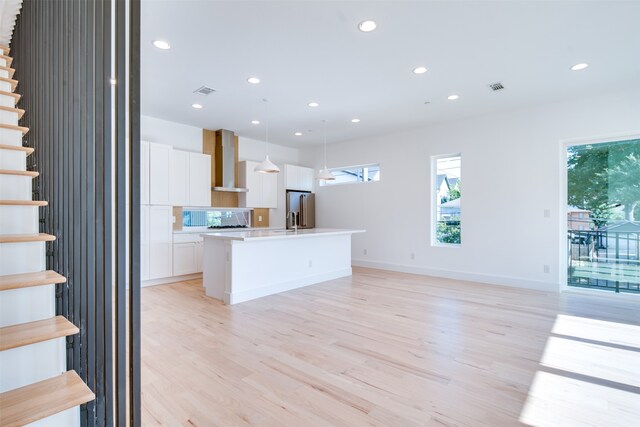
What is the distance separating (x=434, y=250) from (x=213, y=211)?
4.45m

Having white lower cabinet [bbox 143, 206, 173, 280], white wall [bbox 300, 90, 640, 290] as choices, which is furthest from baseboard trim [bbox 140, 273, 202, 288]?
white wall [bbox 300, 90, 640, 290]

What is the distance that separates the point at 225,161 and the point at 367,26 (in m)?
4.32

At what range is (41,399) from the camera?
3.72 ft

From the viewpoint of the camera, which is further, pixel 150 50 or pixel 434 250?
pixel 434 250

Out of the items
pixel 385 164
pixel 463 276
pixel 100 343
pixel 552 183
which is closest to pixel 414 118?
pixel 385 164

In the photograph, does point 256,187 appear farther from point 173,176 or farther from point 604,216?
point 604,216

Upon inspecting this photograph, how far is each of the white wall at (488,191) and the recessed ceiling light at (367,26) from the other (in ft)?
11.6

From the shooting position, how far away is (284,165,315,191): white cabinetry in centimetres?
741

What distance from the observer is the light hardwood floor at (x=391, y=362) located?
190cm

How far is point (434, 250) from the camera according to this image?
6.07 meters

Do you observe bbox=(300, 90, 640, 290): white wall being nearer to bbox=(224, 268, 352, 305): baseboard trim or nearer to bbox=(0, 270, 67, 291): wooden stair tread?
bbox=(224, 268, 352, 305): baseboard trim

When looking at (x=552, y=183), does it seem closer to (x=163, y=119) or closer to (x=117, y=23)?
(x=117, y=23)

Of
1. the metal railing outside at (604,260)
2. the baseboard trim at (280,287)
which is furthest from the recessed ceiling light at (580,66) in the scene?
the baseboard trim at (280,287)

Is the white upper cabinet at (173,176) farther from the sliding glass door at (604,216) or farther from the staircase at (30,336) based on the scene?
the sliding glass door at (604,216)
